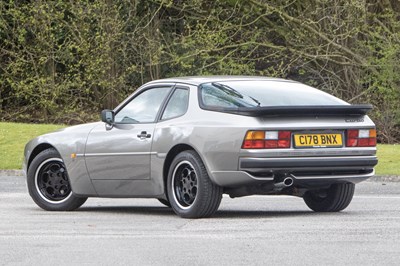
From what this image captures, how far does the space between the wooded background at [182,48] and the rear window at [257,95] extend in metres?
18.3

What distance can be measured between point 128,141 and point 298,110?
76.9 inches

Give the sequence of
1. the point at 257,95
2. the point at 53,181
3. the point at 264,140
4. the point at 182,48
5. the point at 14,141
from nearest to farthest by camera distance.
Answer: the point at 264,140, the point at 257,95, the point at 53,181, the point at 14,141, the point at 182,48

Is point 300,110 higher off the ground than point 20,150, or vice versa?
point 300,110

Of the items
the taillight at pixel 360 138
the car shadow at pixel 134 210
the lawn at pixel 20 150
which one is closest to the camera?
the taillight at pixel 360 138

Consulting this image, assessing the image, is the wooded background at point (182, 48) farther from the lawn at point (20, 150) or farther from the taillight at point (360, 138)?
the taillight at point (360, 138)

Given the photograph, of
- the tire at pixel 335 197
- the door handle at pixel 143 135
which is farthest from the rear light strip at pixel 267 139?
the door handle at pixel 143 135

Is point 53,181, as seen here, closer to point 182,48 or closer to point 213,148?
point 213,148

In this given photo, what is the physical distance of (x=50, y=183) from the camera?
12.7 metres

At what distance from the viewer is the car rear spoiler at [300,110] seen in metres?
10.8

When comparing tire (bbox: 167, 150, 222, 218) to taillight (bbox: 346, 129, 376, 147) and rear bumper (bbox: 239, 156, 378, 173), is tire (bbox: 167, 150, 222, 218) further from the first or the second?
taillight (bbox: 346, 129, 376, 147)

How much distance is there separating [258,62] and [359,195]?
17.7 meters

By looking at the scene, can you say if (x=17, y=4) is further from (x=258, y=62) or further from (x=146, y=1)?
(x=258, y=62)

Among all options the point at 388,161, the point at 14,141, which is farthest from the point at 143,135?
the point at 14,141

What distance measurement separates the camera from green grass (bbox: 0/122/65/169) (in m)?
22.1
